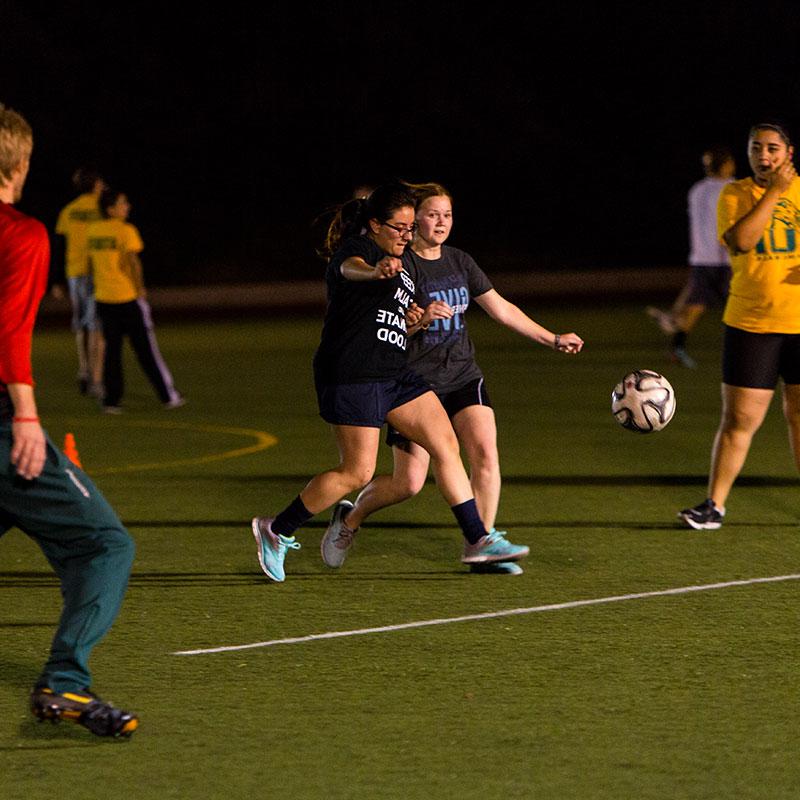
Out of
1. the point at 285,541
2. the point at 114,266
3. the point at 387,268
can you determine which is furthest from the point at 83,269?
the point at 387,268

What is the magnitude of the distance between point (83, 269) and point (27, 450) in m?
12.8

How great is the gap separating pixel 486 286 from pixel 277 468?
408 cm

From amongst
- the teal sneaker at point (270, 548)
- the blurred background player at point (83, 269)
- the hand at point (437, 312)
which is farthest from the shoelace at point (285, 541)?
the blurred background player at point (83, 269)

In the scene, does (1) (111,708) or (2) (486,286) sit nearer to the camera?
(1) (111,708)

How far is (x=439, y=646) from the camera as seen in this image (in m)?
7.10

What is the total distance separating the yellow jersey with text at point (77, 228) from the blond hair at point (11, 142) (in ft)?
41.0

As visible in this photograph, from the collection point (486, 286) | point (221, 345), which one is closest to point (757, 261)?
point (486, 286)

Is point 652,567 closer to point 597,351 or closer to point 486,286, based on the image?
point 486,286

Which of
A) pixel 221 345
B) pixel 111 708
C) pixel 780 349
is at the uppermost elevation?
pixel 780 349

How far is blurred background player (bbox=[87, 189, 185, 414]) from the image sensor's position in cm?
1670

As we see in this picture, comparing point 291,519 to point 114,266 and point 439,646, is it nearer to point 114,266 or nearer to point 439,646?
point 439,646

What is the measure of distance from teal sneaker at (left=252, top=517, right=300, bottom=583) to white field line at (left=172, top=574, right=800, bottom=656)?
1.06 metres

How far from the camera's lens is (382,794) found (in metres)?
5.21

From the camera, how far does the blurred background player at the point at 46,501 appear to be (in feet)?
17.9
